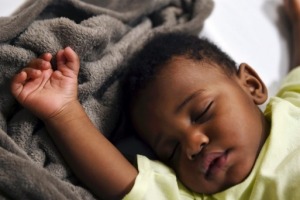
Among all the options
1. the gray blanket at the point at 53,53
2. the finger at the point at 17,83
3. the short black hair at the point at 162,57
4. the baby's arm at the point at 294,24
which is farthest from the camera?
the baby's arm at the point at 294,24

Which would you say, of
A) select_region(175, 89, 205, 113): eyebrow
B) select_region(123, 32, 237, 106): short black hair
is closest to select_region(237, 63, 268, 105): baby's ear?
select_region(123, 32, 237, 106): short black hair

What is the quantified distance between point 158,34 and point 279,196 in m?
0.47

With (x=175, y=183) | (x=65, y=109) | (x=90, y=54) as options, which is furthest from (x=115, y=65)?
(x=175, y=183)

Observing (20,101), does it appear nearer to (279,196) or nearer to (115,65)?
(115,65)

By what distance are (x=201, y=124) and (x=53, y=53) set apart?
330 mm

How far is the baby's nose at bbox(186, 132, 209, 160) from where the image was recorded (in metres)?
0.85

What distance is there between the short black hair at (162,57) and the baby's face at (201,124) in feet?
0.07

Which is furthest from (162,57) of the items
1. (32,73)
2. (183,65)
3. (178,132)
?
(32,73)

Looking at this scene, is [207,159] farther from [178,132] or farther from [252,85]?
[252,85]

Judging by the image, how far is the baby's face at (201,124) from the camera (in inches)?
33.9

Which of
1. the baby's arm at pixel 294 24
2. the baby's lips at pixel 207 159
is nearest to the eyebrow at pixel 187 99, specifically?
the baby's lips at pixel 207 159

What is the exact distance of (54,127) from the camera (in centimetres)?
86

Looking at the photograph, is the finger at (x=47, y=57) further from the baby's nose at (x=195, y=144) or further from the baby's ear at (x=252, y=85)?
the baby's ear at (x=252, y=85)

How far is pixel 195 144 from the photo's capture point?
0.85 meters
